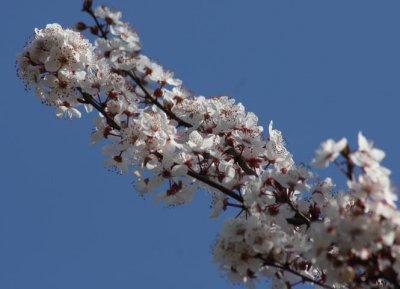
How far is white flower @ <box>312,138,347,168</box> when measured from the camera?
4289 millimetres

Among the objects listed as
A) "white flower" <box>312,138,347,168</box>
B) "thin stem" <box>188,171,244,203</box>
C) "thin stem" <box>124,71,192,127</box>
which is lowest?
"white flower" <box>312,138,347,168</box>

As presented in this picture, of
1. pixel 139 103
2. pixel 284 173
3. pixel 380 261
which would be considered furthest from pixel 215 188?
pixel 380 261

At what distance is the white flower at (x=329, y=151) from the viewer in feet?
14.1

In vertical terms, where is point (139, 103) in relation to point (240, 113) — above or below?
below

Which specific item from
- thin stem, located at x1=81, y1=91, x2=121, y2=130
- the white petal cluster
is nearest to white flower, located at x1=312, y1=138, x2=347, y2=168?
thin stem, located at x1=81, y1=91, x2=121, y2=130

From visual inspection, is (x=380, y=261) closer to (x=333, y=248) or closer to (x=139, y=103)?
(x=333, y=248)

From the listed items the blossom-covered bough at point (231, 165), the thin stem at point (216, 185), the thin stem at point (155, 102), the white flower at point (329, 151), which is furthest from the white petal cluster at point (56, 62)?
the white flower at point (329, 151)

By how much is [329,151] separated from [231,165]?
1.87 m

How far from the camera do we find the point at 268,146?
6.51m

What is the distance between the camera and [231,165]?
6.09 metres

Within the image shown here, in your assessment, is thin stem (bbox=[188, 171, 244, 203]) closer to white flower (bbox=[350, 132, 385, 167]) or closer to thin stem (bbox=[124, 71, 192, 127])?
thin stem (bbox=[124, 71, 192, 127])

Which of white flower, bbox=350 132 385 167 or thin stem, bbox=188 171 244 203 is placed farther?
thin stem, bbox=188 171 244 203

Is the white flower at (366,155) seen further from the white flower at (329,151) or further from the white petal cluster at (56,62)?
the white petal cluster at (56,62)

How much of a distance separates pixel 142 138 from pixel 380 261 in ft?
8.31
